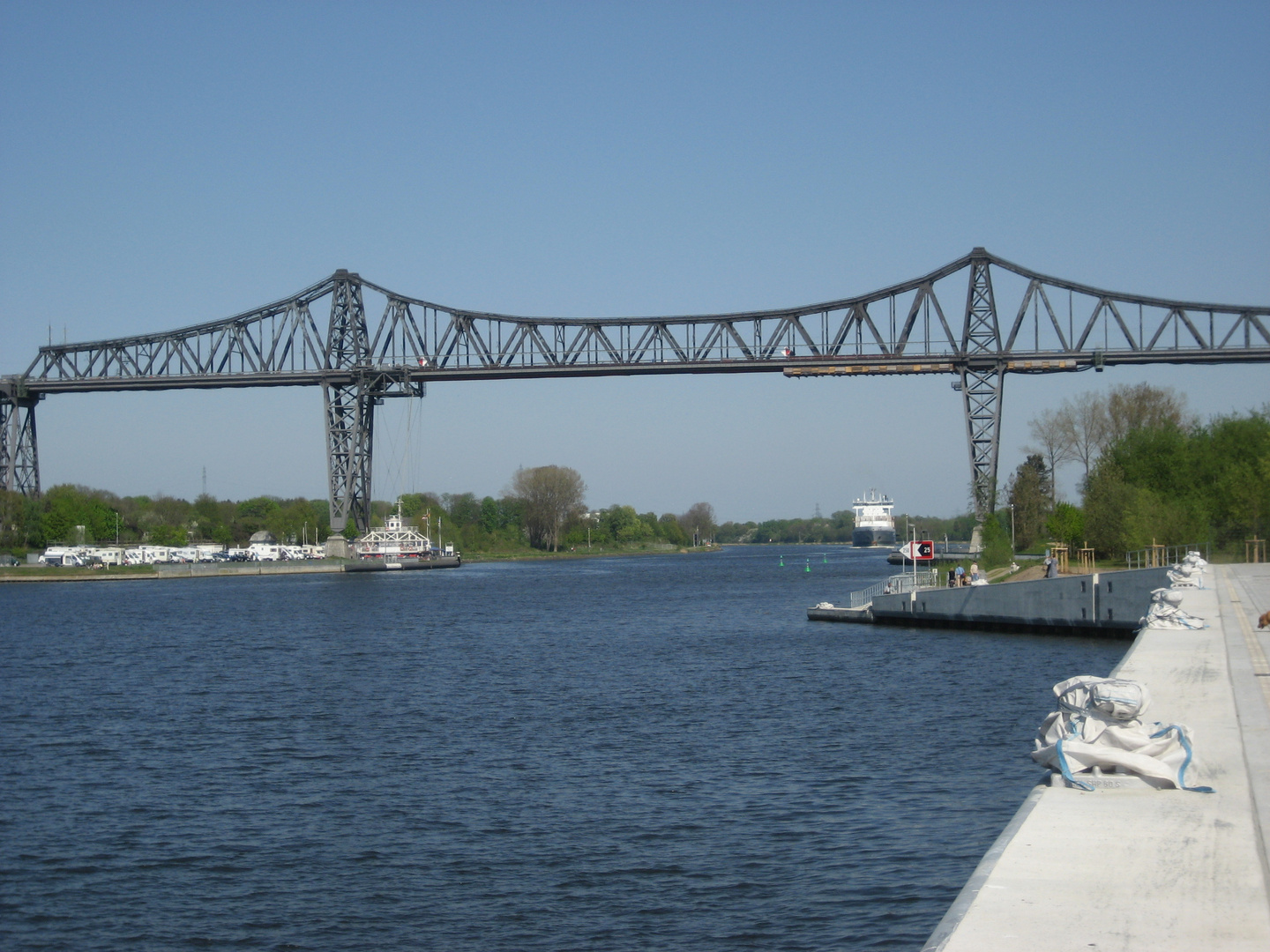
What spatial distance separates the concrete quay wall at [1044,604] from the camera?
3691 cm

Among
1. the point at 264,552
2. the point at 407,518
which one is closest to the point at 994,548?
the point at 264,552

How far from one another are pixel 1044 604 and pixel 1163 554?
1025 cm

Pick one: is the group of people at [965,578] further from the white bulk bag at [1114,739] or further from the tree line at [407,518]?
the tree line at [407,518]

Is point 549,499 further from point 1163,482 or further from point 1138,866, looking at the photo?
point 1138,866

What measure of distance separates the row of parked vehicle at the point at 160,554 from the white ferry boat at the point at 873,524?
8885 cm

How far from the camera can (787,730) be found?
22.5 metres

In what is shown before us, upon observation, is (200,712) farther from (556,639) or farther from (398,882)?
(556,639)

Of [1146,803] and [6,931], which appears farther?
[6,931]

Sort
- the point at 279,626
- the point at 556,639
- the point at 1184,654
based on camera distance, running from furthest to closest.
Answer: the point at 279,626, the point at 556,639, the point at 1184,654

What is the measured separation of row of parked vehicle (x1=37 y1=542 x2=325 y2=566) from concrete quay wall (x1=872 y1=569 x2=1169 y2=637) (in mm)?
87292

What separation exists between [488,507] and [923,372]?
114106mm

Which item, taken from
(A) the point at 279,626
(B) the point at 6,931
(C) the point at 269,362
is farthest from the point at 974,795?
(C) the point at 269,362

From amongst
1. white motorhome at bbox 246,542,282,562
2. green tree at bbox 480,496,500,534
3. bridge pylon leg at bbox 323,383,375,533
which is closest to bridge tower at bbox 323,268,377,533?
bridge pylon leg at bbox 323,383,375,533

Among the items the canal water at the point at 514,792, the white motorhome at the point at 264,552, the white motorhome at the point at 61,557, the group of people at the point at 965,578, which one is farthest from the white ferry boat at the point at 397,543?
the canal water at the point at 514,792
